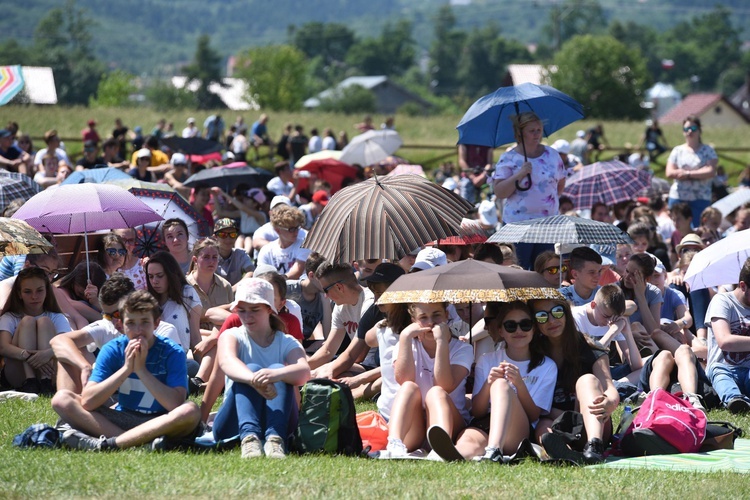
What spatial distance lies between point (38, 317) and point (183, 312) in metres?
1.17

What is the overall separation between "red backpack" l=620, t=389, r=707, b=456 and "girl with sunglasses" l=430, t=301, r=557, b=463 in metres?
0.57

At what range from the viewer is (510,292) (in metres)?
6.77

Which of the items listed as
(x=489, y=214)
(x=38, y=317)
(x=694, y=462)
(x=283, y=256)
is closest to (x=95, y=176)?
(x=283, y=256)

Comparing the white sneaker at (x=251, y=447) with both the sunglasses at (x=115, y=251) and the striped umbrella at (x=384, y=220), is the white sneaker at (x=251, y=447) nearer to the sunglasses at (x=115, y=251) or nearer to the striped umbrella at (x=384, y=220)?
the striped umbrella at (x=384, y=220)

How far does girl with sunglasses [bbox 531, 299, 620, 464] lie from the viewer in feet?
21.4

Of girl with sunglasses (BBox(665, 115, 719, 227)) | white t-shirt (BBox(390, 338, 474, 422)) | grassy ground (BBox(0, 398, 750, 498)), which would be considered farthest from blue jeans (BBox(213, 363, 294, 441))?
girl with sunglasses (BBox(665, 115, 719, 227))

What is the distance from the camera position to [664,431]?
6.88 m

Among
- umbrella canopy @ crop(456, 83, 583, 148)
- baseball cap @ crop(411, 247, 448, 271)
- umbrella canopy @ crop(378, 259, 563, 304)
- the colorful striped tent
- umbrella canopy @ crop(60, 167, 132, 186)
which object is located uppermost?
the colorful striped tent

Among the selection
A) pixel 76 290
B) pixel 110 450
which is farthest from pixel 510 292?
pixel 76 290

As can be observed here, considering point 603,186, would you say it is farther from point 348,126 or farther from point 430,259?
point 348,126

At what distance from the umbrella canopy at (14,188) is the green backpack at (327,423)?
265 inches

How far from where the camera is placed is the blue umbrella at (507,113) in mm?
10718

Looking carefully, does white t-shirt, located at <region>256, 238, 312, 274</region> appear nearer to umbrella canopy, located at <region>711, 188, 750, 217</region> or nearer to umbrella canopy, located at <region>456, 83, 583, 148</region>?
umbrella canopy, located at <region>456, 83, 583, 148</region>

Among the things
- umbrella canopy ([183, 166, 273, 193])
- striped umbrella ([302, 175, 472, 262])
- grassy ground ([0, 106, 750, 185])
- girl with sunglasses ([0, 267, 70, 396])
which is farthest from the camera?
grassy ground ([0, 106, 750, 185])
